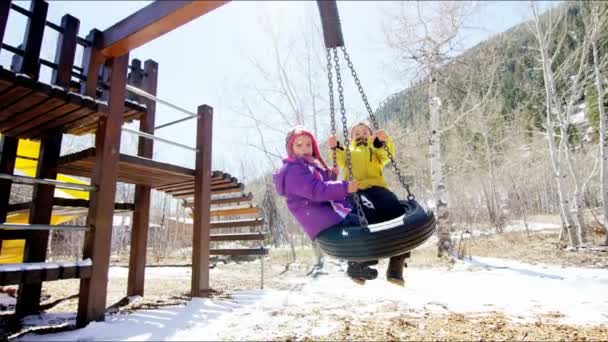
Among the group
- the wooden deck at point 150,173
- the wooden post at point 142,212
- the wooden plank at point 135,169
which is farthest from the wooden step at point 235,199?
the wooden post at point 142,212

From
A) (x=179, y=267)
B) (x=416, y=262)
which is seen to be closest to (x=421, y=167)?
(x=416, y=262)

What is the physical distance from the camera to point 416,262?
8812 millimetres

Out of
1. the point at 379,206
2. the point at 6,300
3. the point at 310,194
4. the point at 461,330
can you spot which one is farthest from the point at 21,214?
the point at 461,330

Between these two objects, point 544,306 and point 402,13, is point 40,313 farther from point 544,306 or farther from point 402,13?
point 402,13

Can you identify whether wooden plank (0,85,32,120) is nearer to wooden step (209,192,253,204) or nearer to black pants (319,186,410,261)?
black pants (319,186,410,261)

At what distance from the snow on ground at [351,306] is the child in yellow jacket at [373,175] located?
32.6 inches

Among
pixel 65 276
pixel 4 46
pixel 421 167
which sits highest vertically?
pixel 421 167

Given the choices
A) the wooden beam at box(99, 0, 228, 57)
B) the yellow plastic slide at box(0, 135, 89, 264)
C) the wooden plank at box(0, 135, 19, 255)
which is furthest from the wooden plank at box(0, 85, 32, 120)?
the yellow plastic slide at box(0, 135, 89, 264)

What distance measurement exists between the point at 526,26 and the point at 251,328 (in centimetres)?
1173

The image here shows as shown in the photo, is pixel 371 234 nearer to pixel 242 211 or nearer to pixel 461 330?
pixel 461 330

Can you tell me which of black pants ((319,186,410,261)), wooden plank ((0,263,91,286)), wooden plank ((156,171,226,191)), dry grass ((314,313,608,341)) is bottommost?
dry grass ((314,313,608,341))

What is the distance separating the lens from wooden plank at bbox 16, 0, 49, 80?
3.25 m

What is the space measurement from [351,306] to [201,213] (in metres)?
2.31

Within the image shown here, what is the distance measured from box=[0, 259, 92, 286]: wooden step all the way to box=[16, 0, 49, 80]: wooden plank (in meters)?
1.82
